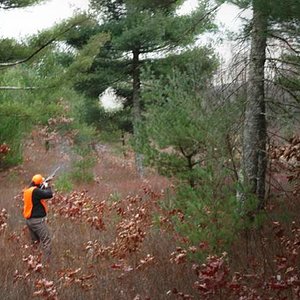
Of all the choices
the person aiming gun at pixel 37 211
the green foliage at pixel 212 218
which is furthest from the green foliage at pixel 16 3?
the green foliage at pixel 212 218

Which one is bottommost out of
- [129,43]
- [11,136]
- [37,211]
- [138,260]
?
[11,136]

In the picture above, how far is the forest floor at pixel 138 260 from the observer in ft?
17.1

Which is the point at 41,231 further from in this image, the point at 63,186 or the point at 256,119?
the point at 63,186

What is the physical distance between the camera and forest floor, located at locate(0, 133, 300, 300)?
520 cm

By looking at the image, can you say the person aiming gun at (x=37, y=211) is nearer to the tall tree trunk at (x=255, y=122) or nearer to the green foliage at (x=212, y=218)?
the green foliage at (x=212, y=218)

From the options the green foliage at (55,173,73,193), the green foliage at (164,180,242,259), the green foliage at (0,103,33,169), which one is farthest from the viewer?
the green foliage at (55,173,73,193)

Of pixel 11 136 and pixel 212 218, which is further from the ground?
pixel 212 218

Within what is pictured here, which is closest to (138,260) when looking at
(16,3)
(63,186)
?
(16,3)

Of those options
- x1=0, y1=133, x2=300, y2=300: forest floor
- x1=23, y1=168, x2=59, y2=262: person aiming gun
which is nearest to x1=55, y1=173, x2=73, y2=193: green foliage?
x1=0, y1=133, x2=300, y2=300: forest floor

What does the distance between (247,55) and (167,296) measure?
13.6 feet

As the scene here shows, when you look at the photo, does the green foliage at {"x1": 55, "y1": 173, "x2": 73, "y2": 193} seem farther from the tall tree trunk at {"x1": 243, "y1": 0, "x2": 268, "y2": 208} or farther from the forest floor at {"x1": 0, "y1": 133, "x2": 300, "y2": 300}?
the tall tree trunk at {"x1": 243, "y1": 0, "x2": 268, "y2": 208}

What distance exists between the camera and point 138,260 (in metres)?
7.98

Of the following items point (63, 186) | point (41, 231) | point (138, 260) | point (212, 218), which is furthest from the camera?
point (63, 186)

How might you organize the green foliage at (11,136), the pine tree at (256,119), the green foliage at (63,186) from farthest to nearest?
the green foliage at (63,186), the green foliage at (11,136), the pine tree at (256,119)
